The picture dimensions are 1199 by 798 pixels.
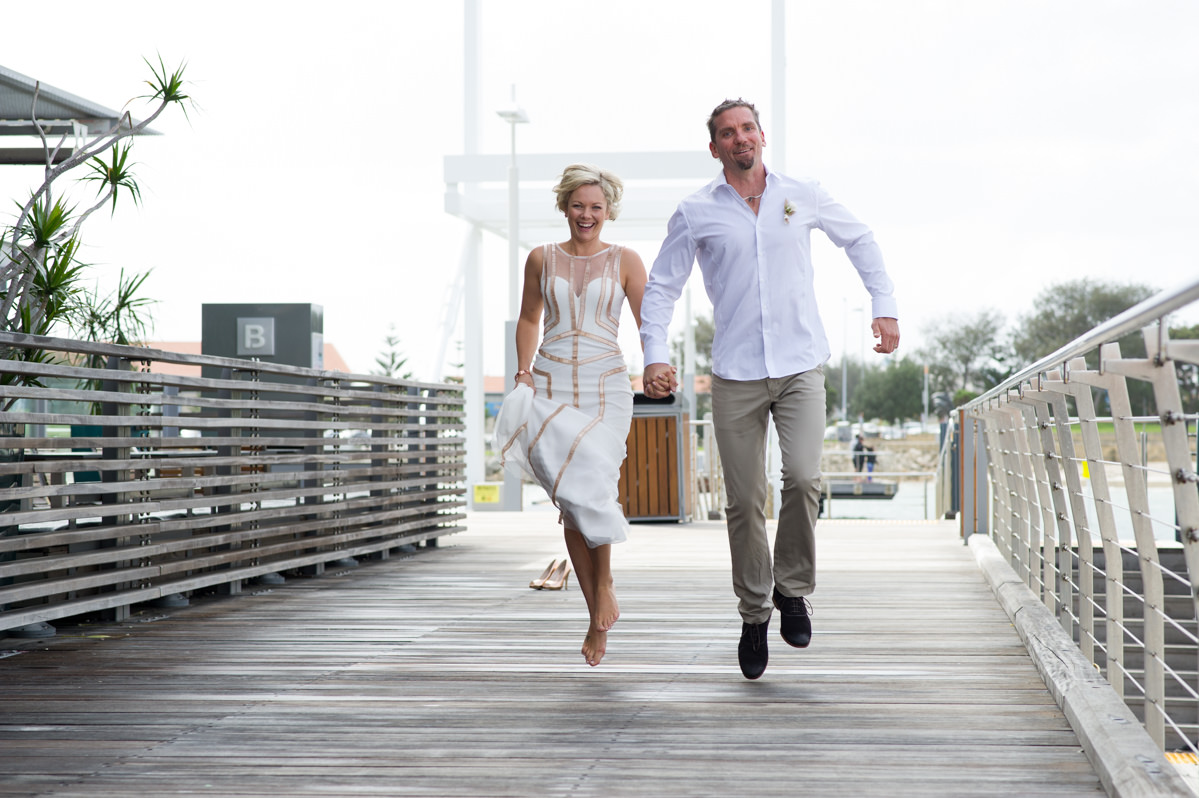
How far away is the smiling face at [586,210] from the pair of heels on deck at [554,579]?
2.71 meters

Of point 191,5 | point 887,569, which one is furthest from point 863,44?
point 887,569

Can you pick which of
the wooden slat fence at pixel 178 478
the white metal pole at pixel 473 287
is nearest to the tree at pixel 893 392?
the white metal pole at pixel 473 287

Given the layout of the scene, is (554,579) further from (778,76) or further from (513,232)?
(778,76)

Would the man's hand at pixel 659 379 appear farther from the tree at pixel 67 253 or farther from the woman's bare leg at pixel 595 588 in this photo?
the tree at pixel 67 253

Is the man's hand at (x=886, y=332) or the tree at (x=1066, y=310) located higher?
the tree at (x=1066, y=310)

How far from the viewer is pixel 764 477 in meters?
4.19

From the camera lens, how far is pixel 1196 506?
2.92 meters

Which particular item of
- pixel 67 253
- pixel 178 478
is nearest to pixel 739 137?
pixel 178 478

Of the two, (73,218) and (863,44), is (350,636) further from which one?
(863,44)

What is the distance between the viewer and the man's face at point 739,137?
416cm

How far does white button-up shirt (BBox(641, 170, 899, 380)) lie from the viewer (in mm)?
4145

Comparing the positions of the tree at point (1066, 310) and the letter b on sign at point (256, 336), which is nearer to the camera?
the letter b on sign at point (256, 336)

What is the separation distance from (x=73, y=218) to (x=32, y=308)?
99 cm

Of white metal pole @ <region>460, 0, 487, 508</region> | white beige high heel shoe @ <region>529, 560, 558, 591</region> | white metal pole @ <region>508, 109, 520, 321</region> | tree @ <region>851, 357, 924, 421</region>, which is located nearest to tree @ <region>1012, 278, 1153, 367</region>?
tree @ <region>851, 357, 924, 421</region>
